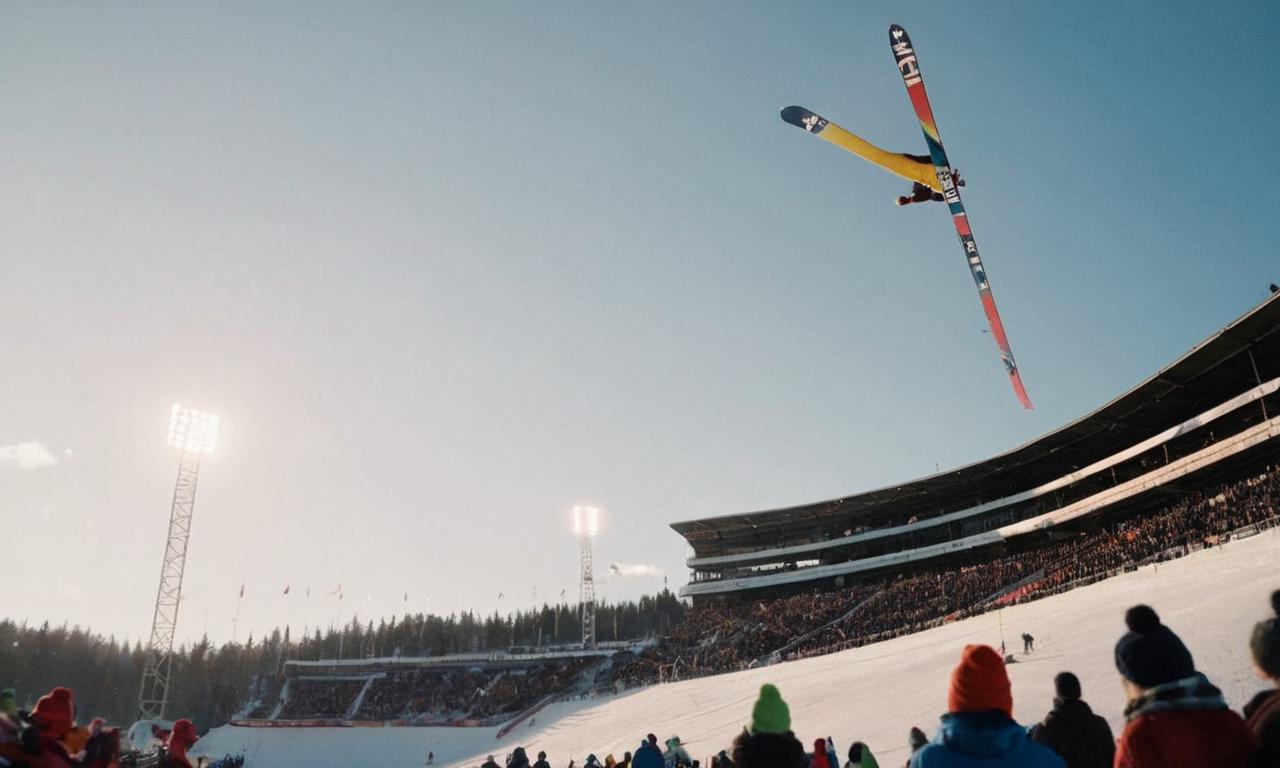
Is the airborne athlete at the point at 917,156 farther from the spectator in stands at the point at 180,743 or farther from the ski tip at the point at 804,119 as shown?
the spectator in stands at the point at 180,743

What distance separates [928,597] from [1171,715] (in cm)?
4213

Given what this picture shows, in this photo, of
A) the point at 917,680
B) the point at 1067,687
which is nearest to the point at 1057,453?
the point at 917,680

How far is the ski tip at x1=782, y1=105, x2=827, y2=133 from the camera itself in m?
17.3

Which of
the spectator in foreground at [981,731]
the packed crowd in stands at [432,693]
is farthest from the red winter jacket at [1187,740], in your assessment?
the packed crowd in stands at [432,693]

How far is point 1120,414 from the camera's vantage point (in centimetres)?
4191

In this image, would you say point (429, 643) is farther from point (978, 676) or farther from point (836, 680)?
point (978, 676)

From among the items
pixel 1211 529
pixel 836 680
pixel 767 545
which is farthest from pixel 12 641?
pixel 1211 529

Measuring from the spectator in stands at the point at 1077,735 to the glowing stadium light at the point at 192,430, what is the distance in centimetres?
5233

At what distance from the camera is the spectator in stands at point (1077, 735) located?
4.27m

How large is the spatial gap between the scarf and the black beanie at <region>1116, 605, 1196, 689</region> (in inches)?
1.2

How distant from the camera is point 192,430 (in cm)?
4812

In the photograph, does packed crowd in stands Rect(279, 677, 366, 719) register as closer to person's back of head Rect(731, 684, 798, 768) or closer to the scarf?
person's back of head Rect(731, 684, 798, 768)

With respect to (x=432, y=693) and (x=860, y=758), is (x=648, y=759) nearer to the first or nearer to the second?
(x=860, y=758)

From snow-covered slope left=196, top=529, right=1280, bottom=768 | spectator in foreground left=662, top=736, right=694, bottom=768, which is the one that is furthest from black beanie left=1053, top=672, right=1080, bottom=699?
spectator in foreground left=662, top=736, right=694, bottom=768
